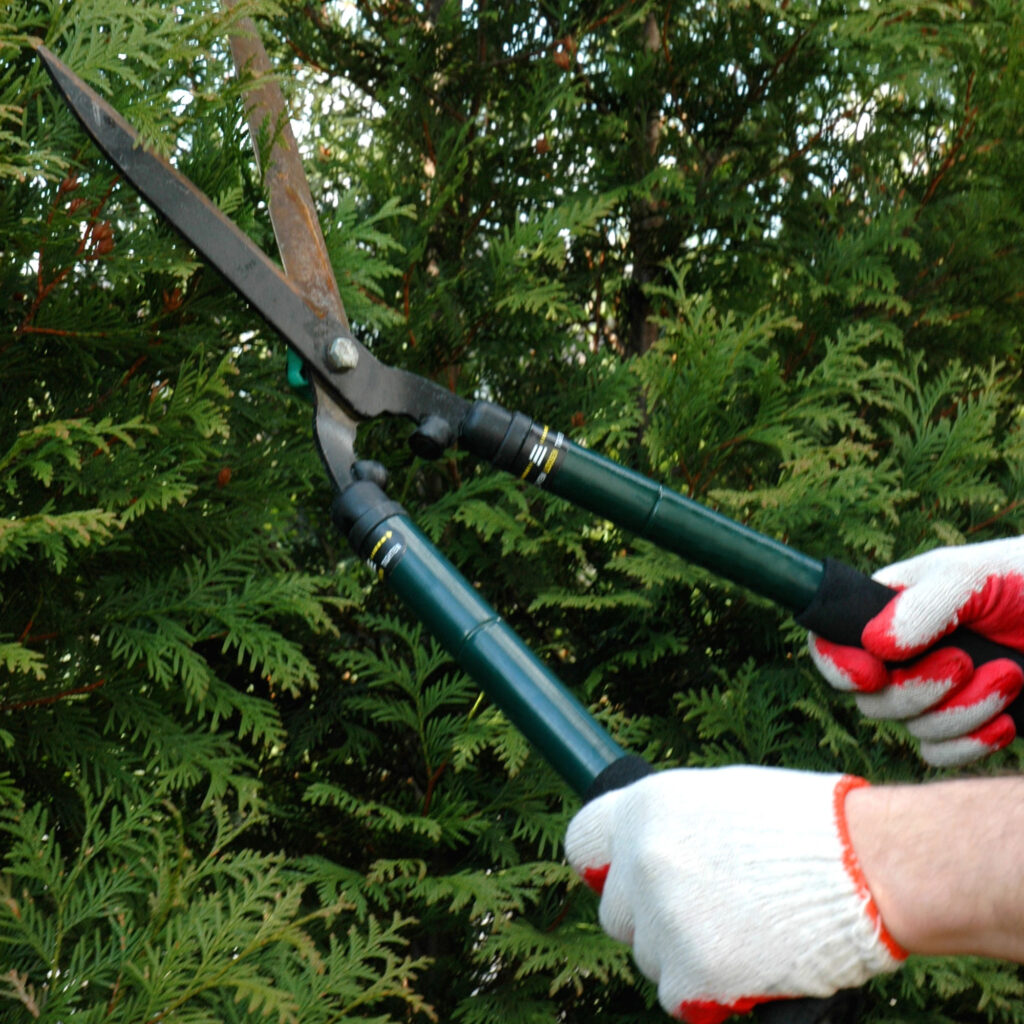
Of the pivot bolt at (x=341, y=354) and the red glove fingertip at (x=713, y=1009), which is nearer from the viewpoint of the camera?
the red glove fingertip at (x=713, y=1009)

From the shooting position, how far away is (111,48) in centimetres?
163

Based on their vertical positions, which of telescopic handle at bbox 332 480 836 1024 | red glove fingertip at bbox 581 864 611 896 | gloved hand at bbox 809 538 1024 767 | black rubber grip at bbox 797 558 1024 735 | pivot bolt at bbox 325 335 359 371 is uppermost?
pivot bolt at bbox 325 335 359 371

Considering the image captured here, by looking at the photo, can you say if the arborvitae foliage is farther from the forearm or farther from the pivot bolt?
the forearm

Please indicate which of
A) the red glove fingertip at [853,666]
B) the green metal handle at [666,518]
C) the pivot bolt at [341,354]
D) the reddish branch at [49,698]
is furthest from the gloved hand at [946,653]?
the reddish branch at [49,698]

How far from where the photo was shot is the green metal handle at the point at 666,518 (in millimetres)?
1597

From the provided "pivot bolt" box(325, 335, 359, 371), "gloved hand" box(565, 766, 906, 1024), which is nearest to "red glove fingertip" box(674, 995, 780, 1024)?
"gloved hand" box(565, 766, 906, 1024)

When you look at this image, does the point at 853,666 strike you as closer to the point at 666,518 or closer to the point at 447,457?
the point at 666,518

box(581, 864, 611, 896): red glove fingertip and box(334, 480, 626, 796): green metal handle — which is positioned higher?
box(334, 480, 626, 796): green metal handle

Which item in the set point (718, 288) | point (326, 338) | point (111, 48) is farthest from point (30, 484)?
point (718, 288)

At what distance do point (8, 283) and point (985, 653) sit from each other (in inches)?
63.2

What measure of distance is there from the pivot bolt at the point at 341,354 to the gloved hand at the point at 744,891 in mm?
867

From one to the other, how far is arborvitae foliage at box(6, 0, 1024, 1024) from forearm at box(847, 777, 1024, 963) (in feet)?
2.56

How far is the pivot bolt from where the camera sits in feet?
5.65

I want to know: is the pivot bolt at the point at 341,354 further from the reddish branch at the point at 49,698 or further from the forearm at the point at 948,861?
the forearm at the point at 948,861
